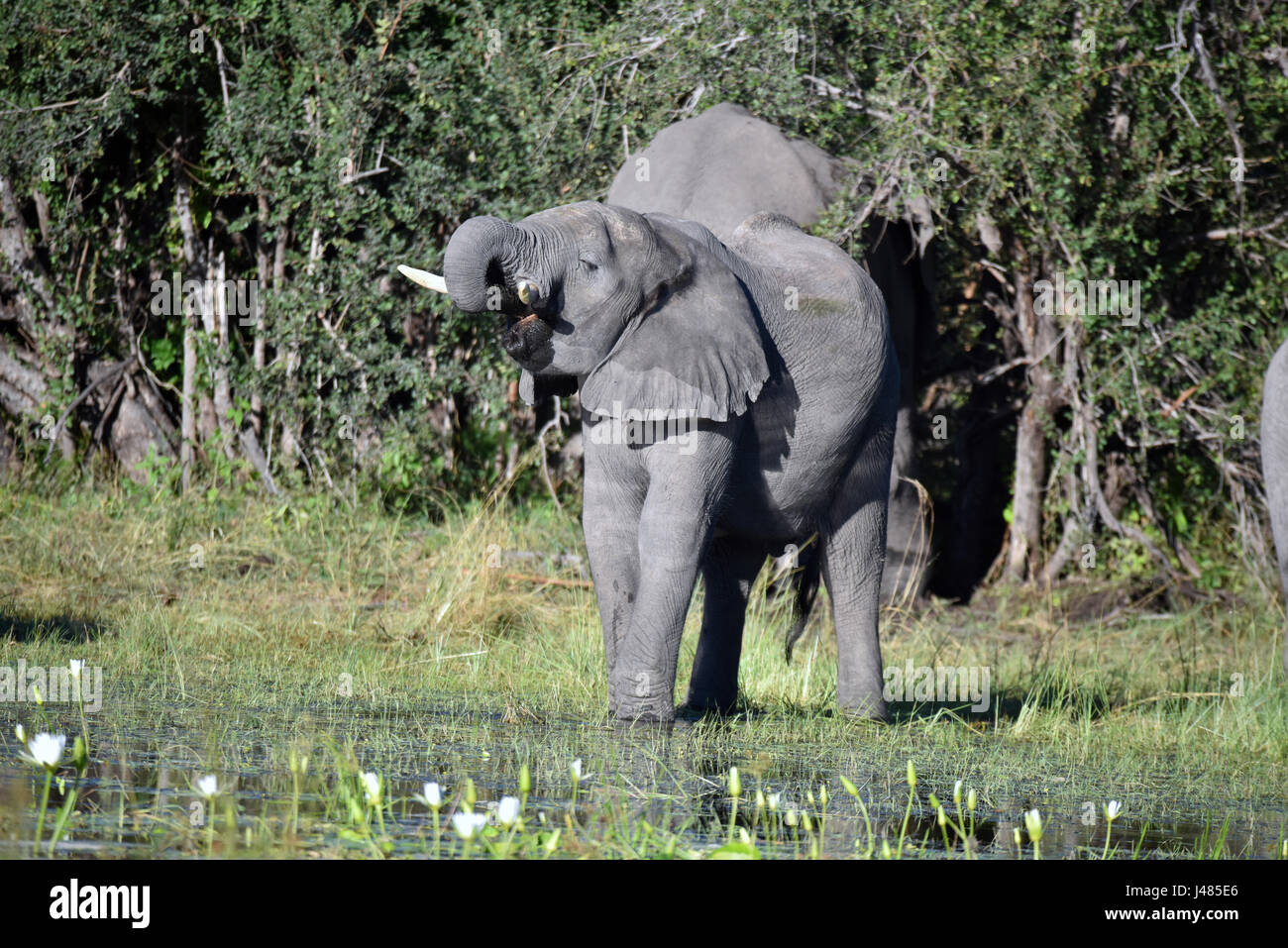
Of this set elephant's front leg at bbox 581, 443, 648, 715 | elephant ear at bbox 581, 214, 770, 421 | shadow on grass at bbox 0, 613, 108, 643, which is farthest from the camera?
shadow on grass at bbox 0, 613, 108, 643

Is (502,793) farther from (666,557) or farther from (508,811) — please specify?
(666,557)

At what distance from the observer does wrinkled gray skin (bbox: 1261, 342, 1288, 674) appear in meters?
6.44

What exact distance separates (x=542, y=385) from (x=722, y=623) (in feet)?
4.34

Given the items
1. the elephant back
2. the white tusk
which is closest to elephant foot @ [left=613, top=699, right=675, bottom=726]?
the white tusk

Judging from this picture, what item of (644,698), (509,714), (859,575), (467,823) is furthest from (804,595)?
(467,823)

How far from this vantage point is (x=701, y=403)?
5.51 meters

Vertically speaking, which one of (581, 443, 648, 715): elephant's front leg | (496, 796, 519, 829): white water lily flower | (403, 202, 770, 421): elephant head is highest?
(403, 202, 770, 421): elephant head

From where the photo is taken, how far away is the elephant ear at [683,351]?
18.1 feet

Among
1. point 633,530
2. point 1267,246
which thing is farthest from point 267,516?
point 1267,246

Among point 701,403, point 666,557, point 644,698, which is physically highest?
point 701,403

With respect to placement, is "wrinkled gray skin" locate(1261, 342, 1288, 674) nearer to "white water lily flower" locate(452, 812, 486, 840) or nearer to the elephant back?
the elephant back

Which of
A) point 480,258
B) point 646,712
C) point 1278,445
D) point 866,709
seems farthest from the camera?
point 1278,445

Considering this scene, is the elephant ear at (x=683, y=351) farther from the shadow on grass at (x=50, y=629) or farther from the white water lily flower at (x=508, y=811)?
the shadow on grass at (x=50, y=629)
